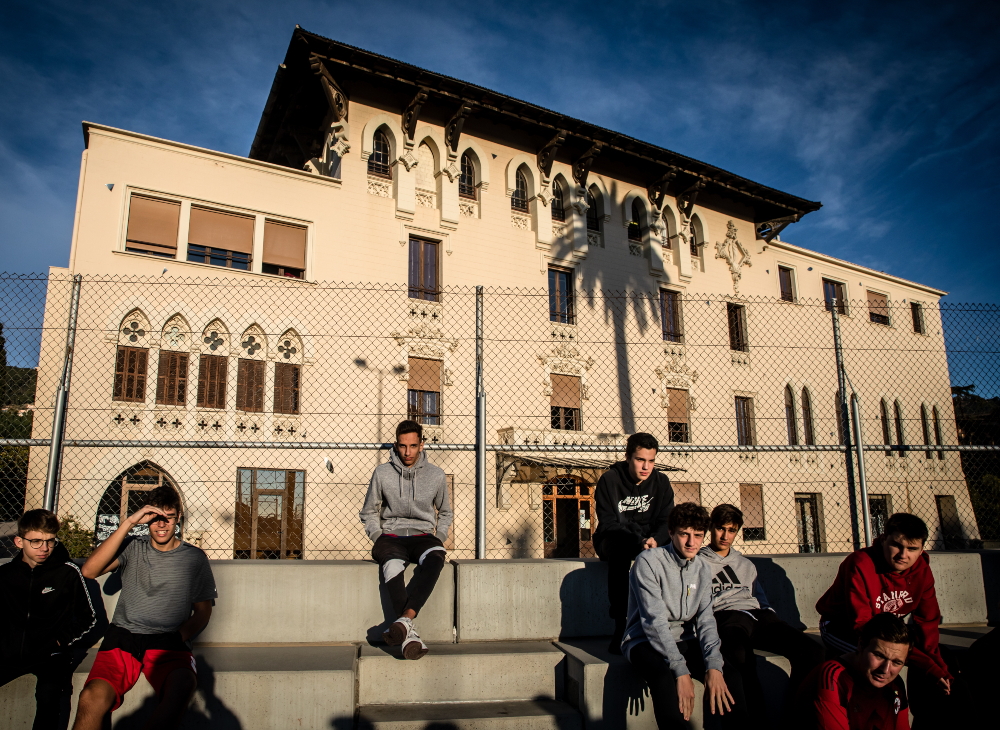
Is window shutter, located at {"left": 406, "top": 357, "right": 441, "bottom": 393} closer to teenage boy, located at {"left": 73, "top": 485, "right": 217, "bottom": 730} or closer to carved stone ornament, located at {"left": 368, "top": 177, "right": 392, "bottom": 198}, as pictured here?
carved stone ornament, located at {"left": 368, "top": 177, "right": 392, "bottom": 198}

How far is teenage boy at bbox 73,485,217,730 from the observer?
3.53 meters

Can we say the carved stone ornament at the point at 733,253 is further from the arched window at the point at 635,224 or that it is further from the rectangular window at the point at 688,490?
the rectangular window at the point at 688,490

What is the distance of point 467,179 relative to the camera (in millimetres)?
20969

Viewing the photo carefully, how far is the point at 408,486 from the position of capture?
5.14 meters

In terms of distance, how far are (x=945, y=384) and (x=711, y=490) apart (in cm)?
1226

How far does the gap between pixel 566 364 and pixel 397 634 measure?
16.4 meters

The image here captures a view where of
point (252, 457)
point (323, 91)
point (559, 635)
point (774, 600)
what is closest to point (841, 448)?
point (774, 600)

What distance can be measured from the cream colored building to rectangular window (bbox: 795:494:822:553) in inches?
3.5

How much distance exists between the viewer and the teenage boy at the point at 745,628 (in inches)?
153

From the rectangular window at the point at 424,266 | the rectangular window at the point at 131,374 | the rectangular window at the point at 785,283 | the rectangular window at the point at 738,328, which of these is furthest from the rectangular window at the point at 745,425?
the rectangular window at the point at 131,374

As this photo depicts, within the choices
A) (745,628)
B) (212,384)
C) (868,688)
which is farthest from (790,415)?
(868,688)

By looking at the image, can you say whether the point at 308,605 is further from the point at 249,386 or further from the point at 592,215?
the point at 592,215

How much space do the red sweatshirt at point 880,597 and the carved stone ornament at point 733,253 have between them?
21824 mm

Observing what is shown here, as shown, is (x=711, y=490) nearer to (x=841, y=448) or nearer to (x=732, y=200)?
(x=732, y=200)
